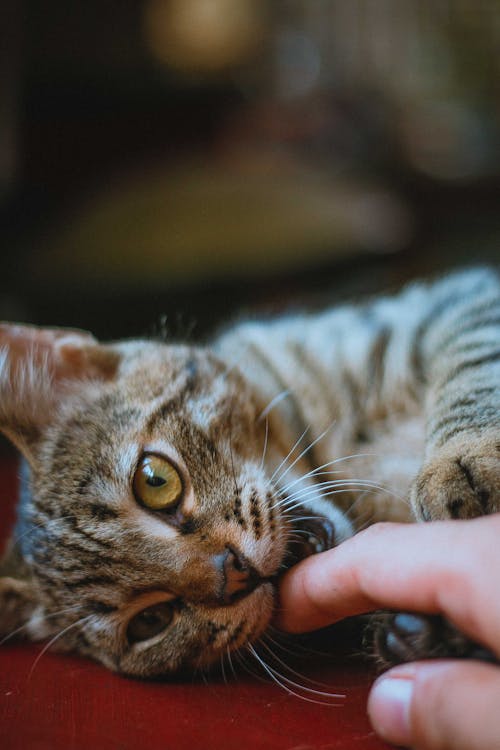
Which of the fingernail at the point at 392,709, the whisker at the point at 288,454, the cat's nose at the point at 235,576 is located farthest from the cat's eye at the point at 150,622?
the fingernail at the point at 392,709

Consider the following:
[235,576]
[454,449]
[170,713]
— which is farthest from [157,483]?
[454,449]

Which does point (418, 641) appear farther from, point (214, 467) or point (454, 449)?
point (214, 467)

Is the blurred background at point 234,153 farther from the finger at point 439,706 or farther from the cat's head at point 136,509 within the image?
the finger at point 439,706

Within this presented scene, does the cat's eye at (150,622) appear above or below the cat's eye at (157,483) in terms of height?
below

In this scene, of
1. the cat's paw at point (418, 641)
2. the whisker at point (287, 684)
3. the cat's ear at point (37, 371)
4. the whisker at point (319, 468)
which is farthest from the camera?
the cat's ear at point (37, 371)

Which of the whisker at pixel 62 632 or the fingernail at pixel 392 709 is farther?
the whisker at pixel 62 632

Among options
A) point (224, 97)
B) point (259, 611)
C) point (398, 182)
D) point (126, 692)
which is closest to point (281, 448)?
point (259, 611)
